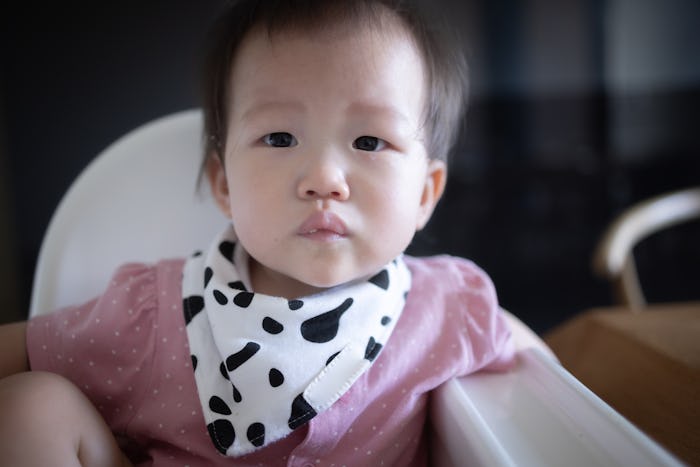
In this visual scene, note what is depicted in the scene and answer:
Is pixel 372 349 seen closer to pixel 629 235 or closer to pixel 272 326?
pixel 272 326

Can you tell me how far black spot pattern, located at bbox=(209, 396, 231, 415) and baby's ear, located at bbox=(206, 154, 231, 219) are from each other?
0.70 ft

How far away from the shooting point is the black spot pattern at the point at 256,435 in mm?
507

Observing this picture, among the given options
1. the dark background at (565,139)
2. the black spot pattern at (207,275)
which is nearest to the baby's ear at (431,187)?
the black spot pattern at (207,275)

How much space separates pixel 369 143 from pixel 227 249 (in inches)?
8.1

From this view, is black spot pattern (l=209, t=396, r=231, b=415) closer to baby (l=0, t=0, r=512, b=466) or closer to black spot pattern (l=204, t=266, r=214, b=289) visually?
baby (l=0, t=0, r=512, b=466)

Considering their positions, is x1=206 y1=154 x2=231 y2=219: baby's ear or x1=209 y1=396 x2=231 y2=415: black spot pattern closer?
x1=209 y1=396 x2=231 y2=415: black spot pattern

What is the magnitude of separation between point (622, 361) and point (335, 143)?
0.46 meters

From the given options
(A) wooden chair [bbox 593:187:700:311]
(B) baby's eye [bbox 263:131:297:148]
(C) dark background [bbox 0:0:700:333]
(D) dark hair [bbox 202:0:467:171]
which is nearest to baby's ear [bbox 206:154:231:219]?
(D) dark hair [bbox 202:0:467:171]

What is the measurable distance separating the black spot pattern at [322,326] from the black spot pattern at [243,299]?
0.20ft

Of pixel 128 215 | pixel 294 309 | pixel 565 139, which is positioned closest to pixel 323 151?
pixel 294 309

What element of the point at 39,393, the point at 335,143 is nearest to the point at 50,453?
the point at 39,393

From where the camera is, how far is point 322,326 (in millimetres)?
554

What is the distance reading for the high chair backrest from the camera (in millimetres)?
716

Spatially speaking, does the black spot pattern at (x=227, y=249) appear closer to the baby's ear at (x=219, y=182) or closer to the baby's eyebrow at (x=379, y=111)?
the baby's ear at (x=219, y=182)
